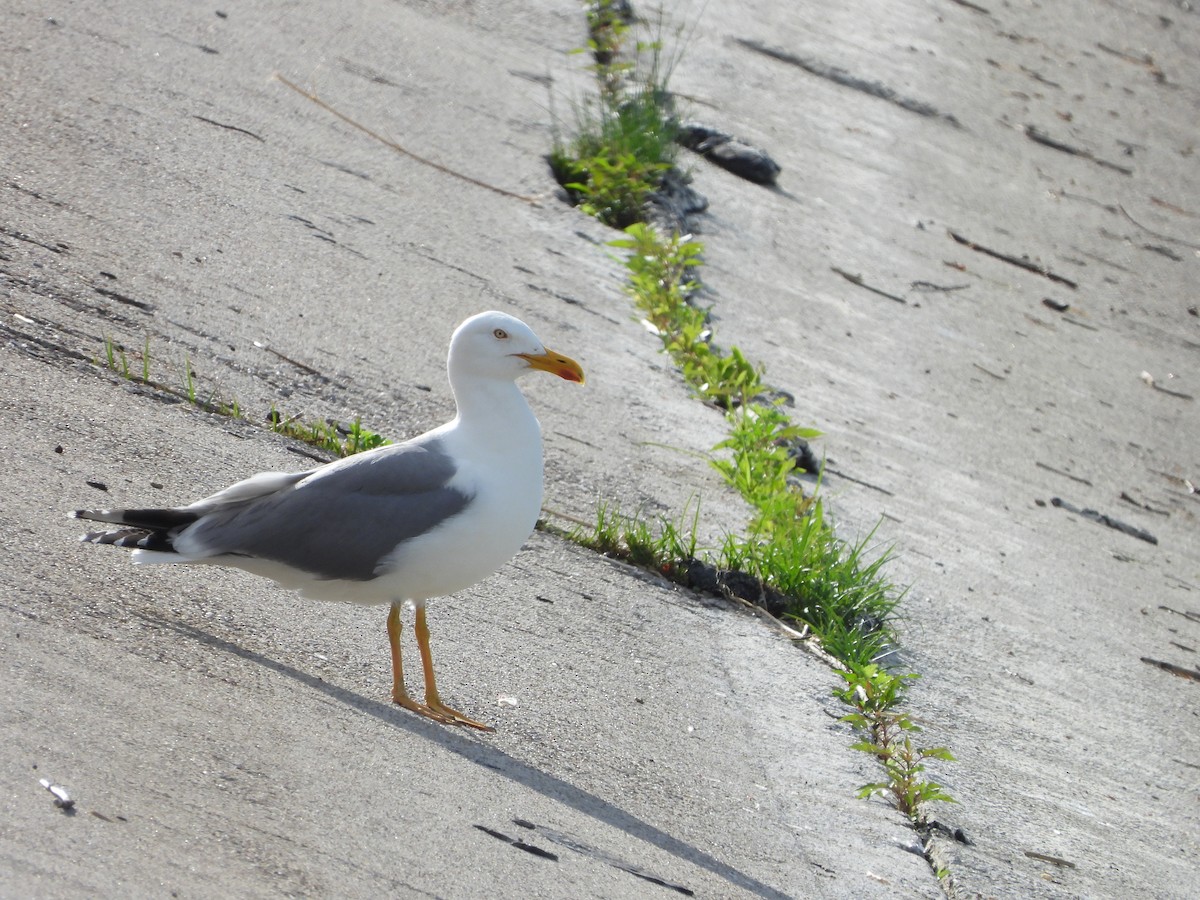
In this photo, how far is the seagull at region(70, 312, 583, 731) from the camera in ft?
11.0

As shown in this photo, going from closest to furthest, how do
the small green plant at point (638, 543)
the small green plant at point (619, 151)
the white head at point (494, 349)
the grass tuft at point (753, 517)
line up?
the white head at point (494, 349) < the grass tuft at point (753, 517) < the small green plant at point (638, 543) < the small green plant at point (619, 151)

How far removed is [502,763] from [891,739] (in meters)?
1.26

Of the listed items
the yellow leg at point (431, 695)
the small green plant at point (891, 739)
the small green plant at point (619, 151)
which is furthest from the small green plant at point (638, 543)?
the small green plant at point (619, 151)

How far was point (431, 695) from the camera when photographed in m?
3.40

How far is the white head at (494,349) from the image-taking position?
367 centimetres

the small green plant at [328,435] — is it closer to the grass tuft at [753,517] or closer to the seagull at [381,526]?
the grass tuft at [753,517]

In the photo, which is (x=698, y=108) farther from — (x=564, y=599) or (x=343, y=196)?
(x=564, y=599)

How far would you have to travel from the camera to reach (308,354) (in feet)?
15.8

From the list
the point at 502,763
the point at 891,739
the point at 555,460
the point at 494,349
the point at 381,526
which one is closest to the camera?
the point at 502,763

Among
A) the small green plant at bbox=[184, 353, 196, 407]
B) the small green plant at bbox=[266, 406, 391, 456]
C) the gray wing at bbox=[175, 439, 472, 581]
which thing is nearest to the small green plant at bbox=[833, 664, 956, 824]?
the gray wing at bbox=[175, 439, 472, 581]

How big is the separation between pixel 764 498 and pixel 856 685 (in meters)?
1.02

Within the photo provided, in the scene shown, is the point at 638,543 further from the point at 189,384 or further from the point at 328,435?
the point at 189,384

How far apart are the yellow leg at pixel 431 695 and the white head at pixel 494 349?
62cm

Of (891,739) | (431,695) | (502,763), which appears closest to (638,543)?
(891,739)
